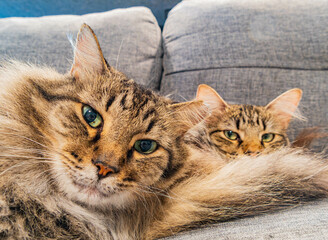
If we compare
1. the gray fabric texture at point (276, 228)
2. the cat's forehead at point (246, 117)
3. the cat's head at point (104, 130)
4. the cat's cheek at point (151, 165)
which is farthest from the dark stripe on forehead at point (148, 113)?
the cat's forehead at point (246, 117)

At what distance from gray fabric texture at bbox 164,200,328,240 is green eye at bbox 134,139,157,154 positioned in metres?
0.28

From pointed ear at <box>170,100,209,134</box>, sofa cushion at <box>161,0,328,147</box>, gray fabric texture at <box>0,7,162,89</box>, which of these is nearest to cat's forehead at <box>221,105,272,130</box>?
sofa cushion at <box>161,0,328,147</box>

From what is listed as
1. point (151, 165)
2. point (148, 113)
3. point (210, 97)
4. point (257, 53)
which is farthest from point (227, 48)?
point (151, 165)

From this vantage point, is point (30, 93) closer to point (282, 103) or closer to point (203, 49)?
point (203, 49)

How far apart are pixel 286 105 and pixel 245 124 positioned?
0.98 ft

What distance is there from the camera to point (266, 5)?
4.79 ft

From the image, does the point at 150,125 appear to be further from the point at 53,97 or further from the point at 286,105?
the point at 286,105

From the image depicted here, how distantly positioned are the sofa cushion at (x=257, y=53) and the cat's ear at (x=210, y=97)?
28 cm

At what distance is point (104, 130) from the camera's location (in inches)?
25.8

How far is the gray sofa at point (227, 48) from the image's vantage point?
1380mm

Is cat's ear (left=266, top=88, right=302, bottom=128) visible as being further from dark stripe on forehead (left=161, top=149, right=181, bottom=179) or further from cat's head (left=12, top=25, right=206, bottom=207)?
dark stripe on forehead (left=161, top=149, right=181, bottom=179)

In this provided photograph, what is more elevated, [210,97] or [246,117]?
[210,97]

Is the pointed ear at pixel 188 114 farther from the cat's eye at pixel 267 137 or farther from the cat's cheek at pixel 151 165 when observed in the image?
the cat's eye at pixel 267 137

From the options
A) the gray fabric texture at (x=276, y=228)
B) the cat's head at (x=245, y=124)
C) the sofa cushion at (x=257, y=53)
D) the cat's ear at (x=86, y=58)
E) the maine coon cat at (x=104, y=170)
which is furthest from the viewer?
the sofa cushion at (x=257, y=53)
